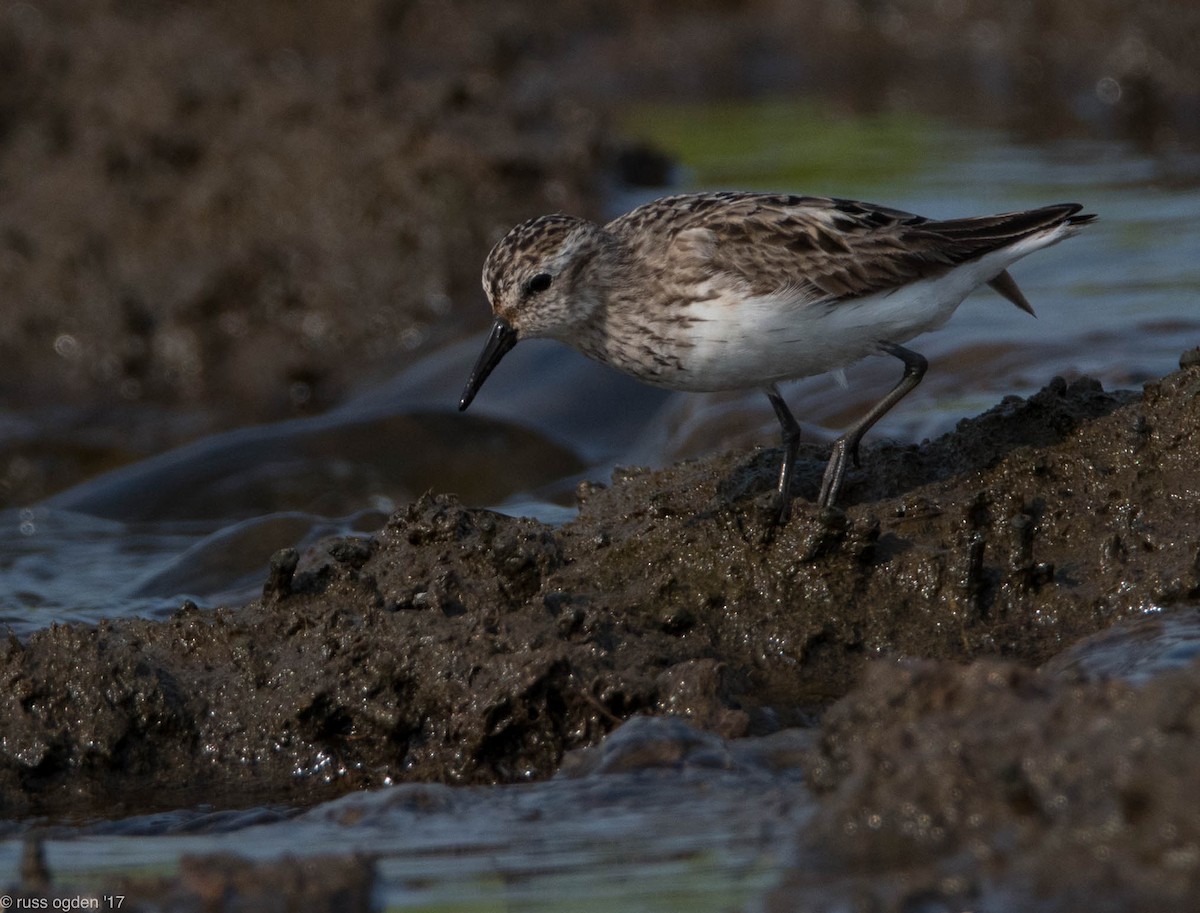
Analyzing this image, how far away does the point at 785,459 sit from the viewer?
6.81 meters

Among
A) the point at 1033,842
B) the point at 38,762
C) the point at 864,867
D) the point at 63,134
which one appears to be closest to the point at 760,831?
the point at 864,867

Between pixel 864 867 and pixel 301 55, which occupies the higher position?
pixel 301 55

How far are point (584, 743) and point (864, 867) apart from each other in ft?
5.86

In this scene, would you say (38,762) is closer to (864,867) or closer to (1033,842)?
(864,867)

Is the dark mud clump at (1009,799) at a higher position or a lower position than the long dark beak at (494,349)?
lower

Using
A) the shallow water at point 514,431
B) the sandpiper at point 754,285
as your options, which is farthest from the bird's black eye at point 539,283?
the shallow water at point 514,431

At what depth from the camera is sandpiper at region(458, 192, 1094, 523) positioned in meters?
6.66

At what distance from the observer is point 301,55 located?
72.1ft

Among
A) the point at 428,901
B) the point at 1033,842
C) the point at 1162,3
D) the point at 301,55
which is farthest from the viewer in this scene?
the point at 301,55

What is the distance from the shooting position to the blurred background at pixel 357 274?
10797 millimetres

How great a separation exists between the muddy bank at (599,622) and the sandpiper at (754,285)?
41 centimetres

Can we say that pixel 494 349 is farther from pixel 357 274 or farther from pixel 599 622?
pixel 357 274

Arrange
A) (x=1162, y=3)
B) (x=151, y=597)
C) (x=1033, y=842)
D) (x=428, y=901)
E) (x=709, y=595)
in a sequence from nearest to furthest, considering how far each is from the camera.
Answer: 1. (x=1033, y=842)
2. (x=428, y=901)
3. (x=709, y=595)
4. (x=151, y=597)
5. (x=1162, y=3)

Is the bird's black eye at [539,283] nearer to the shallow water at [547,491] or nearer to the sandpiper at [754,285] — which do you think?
the sandpiper at [754,285]
